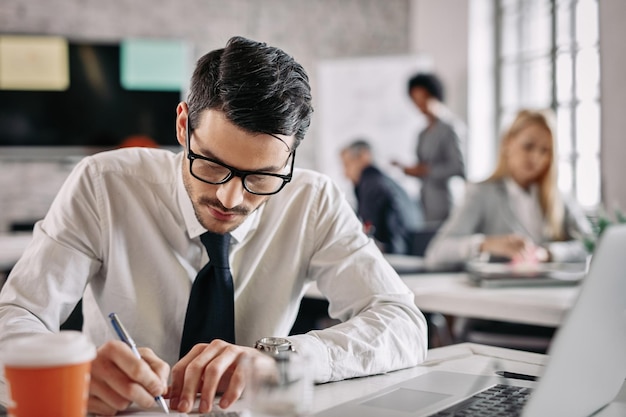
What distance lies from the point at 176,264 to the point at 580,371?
841 millimetres

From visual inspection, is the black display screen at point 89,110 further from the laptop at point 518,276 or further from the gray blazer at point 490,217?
the laptop at point 518,276

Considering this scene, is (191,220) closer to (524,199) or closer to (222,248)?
(222,248)

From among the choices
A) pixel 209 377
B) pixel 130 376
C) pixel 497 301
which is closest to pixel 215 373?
pixel 209 377

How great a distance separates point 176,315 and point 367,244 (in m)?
0.43

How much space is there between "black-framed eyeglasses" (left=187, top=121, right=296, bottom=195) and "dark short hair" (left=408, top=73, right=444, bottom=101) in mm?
4271

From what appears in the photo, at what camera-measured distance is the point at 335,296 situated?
149cm

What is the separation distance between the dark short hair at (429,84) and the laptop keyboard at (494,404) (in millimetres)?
4487

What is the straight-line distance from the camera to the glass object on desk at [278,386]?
798 mm

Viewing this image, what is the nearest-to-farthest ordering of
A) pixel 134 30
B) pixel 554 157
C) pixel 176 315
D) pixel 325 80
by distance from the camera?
pixel 176 315
pixel 554 157
pixel 134 30
pixel 325 80

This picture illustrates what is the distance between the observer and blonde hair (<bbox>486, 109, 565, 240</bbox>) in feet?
10.1

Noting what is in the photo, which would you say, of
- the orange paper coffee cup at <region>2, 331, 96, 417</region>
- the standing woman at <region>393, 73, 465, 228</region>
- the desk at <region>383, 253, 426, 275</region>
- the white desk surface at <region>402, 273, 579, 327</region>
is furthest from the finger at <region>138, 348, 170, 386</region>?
the standing woman at <region>393, 73, 465, 228</region>

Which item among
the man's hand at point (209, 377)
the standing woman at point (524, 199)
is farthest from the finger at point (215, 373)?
the standing woman at point (524, 199)

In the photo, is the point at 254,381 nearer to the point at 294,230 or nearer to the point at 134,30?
the point at 294,230

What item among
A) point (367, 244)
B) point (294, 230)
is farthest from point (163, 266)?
point (367, 244)
